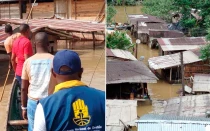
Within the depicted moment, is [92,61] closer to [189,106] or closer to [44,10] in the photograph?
[189,106]

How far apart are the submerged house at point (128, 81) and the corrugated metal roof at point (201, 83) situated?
0.88 metres

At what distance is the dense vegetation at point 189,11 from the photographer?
11.2 metres

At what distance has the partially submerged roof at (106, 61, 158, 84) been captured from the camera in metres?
7.12

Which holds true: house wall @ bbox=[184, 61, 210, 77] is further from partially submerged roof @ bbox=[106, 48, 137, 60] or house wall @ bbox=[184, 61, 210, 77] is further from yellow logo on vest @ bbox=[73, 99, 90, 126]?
yellow logo on vest @ bbox=[73, 99, 90, 126]

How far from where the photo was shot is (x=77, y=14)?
10.6 m

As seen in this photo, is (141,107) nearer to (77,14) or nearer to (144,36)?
(77,14)

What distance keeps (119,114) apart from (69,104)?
4546mm

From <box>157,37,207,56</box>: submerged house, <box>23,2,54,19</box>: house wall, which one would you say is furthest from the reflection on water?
<box>157,37,207,56</box>: submerged house

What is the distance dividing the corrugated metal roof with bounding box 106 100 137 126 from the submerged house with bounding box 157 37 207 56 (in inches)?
178

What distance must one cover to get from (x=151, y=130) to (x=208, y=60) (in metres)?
5.68

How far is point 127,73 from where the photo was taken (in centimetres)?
745

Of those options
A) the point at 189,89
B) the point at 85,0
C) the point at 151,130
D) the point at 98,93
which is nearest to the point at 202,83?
the point at 189,89

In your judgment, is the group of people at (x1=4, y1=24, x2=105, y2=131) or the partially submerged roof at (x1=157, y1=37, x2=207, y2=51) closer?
the group of people at (x1=4, y1=24, x2=105, y2=131)

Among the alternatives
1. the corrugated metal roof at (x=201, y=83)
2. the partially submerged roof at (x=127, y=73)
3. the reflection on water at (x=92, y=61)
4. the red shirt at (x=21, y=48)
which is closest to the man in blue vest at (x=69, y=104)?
the red shirt at (x=21, y=48)
